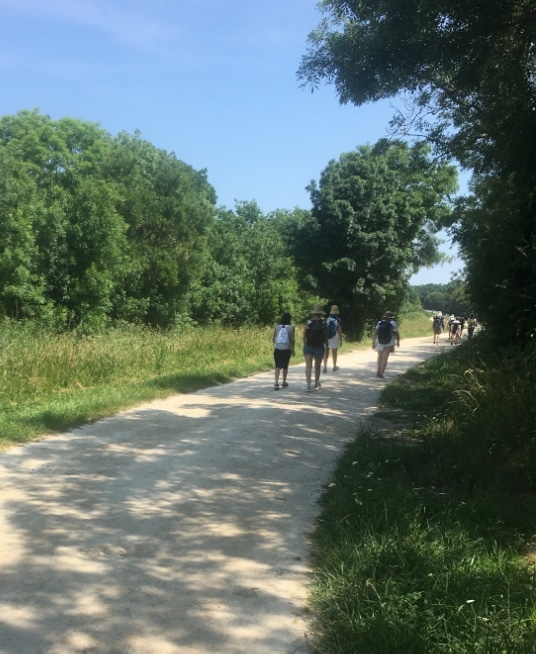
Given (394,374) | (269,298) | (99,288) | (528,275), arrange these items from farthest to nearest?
(269,298) → (99,288) → (394,374) → (528,275)

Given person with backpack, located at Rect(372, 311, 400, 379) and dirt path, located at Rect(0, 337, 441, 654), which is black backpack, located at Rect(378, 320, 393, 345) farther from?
dirt path, located at Rect(0, 337, 441, 654)

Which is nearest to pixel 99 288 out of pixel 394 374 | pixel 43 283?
pixel 43 283

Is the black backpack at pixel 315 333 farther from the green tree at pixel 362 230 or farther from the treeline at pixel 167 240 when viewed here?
the green tree at pixel 362 230

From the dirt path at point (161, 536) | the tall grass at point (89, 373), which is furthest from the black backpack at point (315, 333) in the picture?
the dirt path at point (161, 536)

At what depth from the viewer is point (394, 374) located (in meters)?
16.3

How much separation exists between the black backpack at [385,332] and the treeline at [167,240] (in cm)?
430

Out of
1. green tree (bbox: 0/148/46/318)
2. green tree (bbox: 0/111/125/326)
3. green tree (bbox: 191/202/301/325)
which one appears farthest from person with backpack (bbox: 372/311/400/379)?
green tree (bbox: 191/202/301/325)

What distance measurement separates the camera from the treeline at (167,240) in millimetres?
21766

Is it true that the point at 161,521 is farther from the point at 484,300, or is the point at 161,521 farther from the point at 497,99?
the point at 497,99

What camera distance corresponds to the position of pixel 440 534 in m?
4.42

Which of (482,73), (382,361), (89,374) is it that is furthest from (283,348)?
(482,73)

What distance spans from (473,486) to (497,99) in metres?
5.54

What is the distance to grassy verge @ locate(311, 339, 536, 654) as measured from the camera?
10.5 ft

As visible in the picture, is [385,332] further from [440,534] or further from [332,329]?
[440,534]
